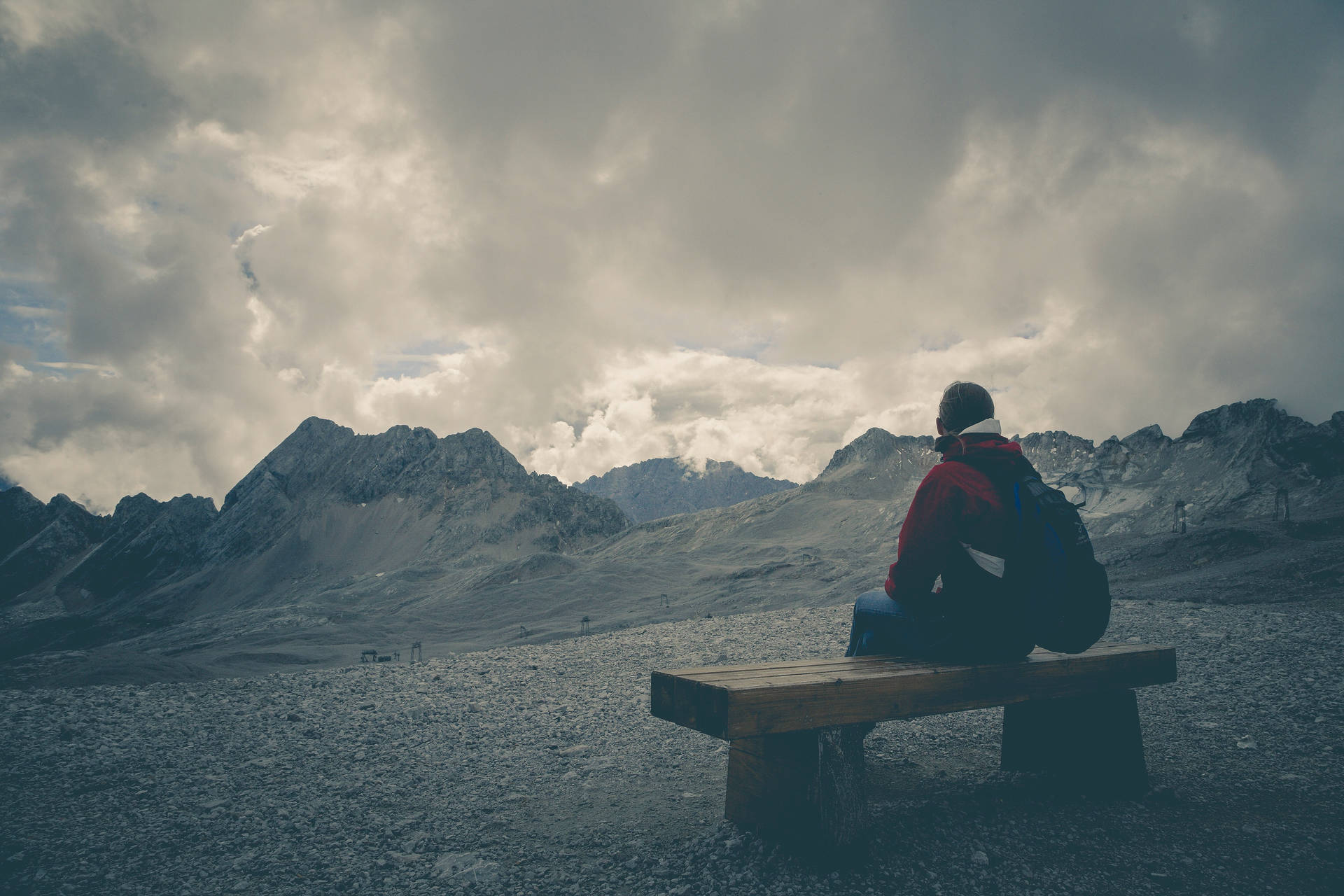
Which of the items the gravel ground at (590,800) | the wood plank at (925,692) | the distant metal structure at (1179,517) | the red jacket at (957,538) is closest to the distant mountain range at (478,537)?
the distant metal structure at (1179,517)

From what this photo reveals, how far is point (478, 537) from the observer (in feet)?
294

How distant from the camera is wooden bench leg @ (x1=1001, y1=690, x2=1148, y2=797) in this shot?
4.22m

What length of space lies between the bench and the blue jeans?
0.10m

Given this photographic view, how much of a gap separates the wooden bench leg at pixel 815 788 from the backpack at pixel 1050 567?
115cm

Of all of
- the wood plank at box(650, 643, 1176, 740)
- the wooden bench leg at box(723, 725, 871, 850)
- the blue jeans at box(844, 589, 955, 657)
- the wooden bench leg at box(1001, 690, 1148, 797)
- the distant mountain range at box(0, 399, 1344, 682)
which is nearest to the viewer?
the wood plank at box(650, 643, 1176, 740)

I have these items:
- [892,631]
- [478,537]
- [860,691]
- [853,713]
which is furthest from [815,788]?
[478,537]

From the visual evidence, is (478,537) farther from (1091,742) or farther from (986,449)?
(986,449)

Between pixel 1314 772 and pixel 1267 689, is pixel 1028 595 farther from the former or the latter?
pixel 1267 689

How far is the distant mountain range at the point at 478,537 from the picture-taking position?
39.3 m

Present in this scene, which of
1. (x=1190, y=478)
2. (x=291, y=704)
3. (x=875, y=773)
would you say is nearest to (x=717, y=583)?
(x=291, y=704)

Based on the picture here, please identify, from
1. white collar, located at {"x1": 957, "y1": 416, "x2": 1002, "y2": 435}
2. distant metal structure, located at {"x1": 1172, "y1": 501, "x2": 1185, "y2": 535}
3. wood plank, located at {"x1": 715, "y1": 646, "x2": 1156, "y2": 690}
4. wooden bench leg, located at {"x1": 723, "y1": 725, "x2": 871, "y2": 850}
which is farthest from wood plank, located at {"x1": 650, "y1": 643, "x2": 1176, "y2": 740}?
distant metal structure, located at {"x1": 1172, "y1": 501, "x2": 1185, "y2": 535}

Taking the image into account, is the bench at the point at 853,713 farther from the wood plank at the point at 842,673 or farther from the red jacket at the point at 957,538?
the red jacket at the point at 957,538

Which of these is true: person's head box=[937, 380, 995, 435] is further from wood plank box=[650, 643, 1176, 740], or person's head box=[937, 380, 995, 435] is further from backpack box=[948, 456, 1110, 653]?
wood plank box=[650, 643, 1176, 740]

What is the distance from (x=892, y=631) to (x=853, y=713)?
88 cm
